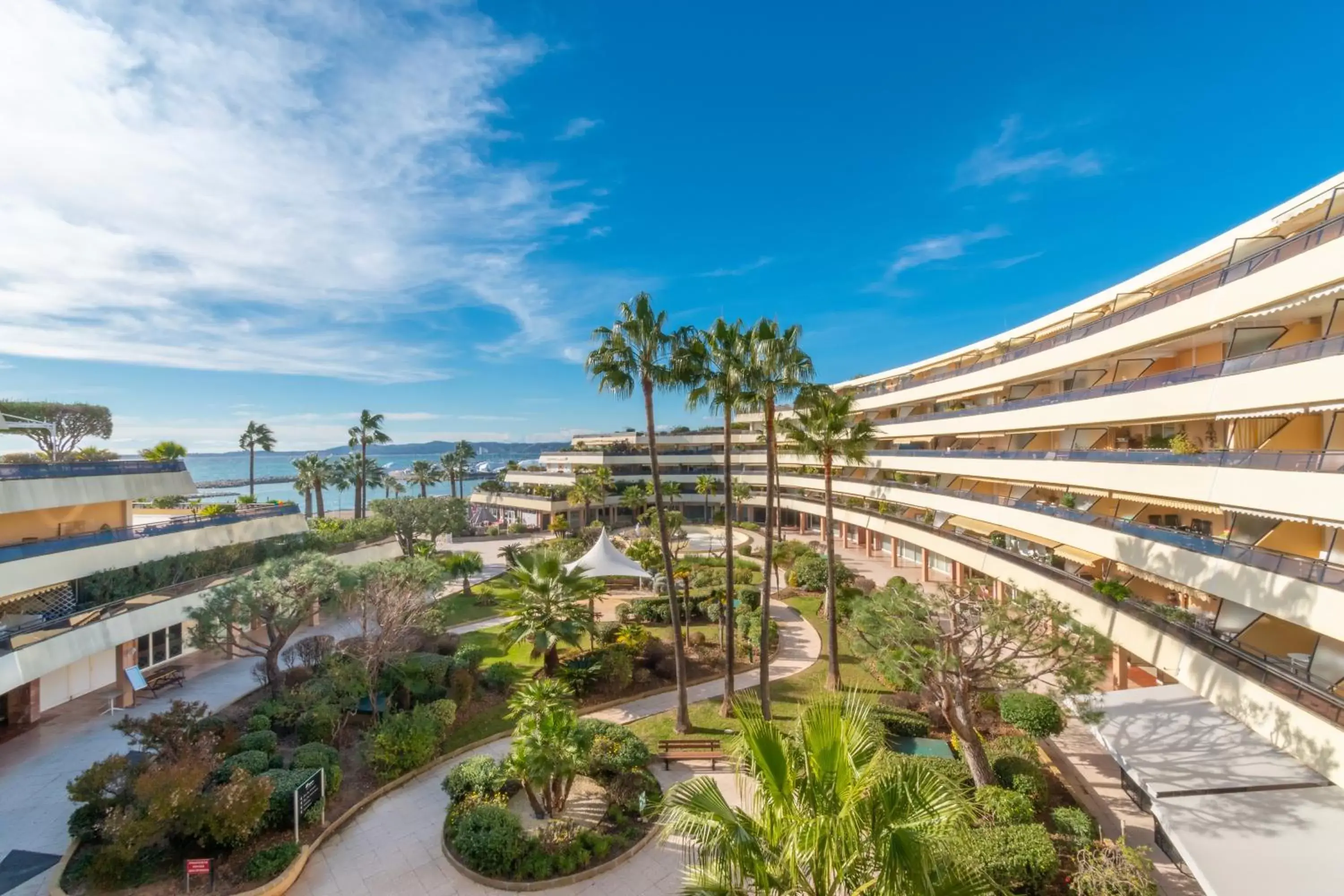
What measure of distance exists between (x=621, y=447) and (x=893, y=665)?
55.7 meters

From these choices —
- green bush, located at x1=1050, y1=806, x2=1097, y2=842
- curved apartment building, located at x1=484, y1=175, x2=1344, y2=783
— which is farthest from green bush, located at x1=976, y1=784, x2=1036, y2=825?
curved apartment building, located at x1=484, y1=175, x2=1344, y2=783

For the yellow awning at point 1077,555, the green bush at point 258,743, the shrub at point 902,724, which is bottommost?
the shrub at point 902,724

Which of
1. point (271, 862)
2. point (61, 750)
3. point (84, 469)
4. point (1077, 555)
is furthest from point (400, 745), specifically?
point (1077, 555)

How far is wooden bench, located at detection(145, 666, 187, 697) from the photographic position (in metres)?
19.8

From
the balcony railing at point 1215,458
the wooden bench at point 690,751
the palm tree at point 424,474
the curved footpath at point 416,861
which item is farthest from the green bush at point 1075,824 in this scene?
the palm tree at point 424,474

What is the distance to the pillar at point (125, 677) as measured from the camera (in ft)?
62.2

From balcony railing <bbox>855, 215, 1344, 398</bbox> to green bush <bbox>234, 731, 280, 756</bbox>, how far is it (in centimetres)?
2531

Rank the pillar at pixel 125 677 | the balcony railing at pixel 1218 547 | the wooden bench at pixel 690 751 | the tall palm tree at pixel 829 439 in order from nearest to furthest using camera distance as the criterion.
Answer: the balcony railing at pixel 1218 547 < the wooden bench at pixel 690 751 < the pillar at pixel 125 677 < the tall palm tree at pixel 829 439

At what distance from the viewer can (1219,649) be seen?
12.6 metres

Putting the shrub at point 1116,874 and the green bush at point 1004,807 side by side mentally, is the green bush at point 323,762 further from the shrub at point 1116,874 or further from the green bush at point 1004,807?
the shrub at point 1116,874

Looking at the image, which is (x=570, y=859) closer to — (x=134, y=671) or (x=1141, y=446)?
(x=134, y=671)

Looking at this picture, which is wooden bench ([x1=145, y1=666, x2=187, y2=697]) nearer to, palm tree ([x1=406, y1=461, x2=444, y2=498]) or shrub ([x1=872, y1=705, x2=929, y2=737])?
shrub ([x1=872, y1=705, x2=929, y2=737])

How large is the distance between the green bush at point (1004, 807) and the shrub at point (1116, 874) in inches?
58.0

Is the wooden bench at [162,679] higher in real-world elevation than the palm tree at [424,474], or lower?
lower
